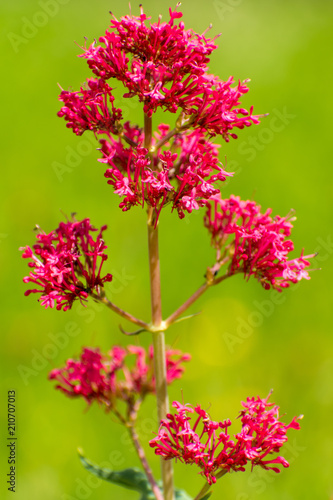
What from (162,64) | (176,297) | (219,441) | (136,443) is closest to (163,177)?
(162,64)

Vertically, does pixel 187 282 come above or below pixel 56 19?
below

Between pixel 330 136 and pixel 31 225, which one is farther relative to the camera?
pixel 330 136

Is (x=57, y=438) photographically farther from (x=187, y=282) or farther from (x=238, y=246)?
(x=238, y=246)

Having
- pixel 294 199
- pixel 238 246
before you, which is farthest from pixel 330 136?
pixel 238 246

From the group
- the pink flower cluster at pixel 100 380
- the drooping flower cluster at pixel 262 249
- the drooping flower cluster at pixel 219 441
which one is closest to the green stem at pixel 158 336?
the drooping flower cluster at pixel 219 441

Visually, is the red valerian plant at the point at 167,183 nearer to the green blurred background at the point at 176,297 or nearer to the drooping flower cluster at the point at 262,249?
the drooping flower cluster at the point at 262,249

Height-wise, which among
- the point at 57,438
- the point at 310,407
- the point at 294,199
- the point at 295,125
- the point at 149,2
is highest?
the point at 149,2

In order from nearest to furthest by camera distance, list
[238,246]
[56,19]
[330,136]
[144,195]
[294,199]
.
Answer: [144,195] → [238,246] → [294,199] → [330,136] → [56,19]
